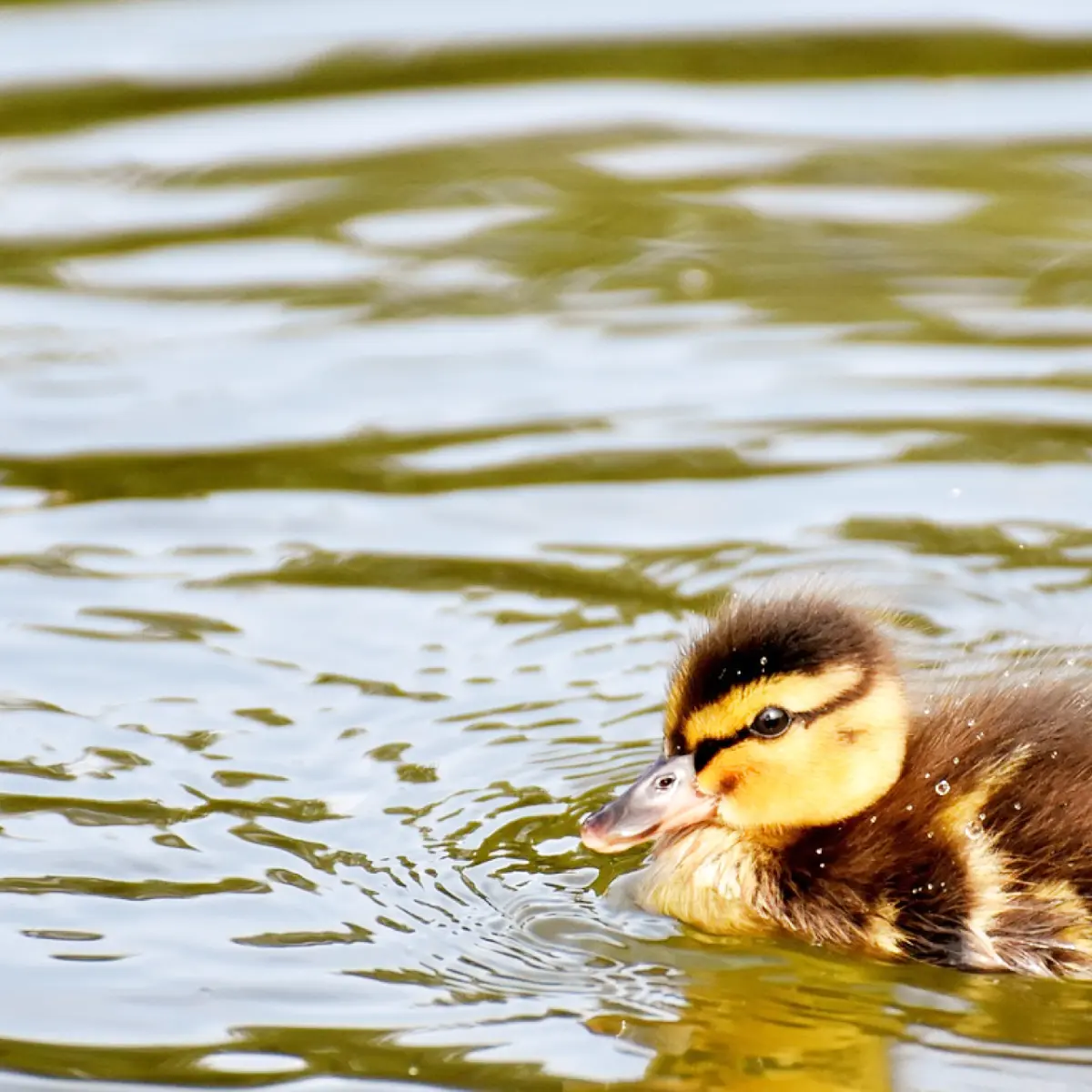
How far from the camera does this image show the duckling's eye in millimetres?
4348

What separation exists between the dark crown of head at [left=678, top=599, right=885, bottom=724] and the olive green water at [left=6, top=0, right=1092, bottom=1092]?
0.32 metres

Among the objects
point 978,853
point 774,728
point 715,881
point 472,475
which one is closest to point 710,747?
point 774,728

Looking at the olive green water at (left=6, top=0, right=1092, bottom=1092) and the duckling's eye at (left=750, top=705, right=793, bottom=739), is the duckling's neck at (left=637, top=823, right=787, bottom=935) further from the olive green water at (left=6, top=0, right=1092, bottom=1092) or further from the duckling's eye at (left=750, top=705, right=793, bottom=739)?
the duckling's eye at (left=750, top=705, right=793, bottom=739)

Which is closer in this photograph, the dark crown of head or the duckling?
the duckling

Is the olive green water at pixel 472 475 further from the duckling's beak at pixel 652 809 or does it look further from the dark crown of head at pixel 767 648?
the dark crown of head at pixel 767 648

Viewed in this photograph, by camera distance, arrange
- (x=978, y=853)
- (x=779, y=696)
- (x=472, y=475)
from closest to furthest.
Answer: (x=978, y=853) → (x=779, y=696) → (x=472, y=475)

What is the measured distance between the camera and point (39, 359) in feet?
22.6

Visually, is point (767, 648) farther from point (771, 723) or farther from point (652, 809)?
point (652, 809)

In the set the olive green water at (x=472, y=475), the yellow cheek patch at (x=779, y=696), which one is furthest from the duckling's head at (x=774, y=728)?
the olive green water at (x=472, y=475)

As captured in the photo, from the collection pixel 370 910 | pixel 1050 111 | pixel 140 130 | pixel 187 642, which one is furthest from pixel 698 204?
pixel 370 910

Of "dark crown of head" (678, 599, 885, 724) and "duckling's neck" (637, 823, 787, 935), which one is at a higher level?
"dark crown of head" (678, 599, 885, 724)

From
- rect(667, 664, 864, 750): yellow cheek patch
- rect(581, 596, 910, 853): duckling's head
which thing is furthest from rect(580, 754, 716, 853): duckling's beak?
rect(667, 664, 864, 750): yellow cheek patch

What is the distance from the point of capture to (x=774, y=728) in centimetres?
436

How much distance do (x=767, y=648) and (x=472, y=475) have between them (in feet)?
6.43
